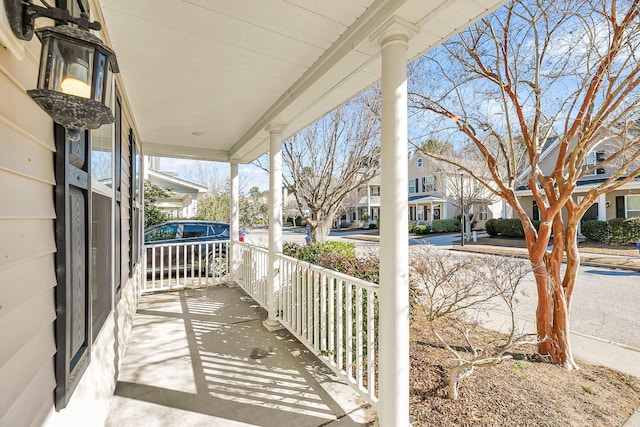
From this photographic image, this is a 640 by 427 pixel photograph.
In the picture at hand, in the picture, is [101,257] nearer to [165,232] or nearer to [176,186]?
[165,232]

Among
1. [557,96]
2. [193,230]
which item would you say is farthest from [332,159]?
[193,230]

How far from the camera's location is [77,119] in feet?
3.58

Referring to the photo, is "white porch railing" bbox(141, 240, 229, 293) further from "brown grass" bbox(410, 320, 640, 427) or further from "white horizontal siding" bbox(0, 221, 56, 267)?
"white horizontal siding" bbox(0, 221, 56, 267)

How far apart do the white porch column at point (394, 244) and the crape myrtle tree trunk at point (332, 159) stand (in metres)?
3.84

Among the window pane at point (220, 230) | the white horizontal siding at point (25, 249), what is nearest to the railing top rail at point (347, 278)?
the white horizontal siding at point (25, 249)

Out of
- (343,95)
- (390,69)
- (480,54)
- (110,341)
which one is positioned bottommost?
(110,341)

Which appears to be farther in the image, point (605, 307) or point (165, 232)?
point (165, 232)

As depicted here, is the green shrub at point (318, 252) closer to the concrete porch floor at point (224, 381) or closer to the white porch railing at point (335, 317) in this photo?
the white porch railing at point (335, 317)

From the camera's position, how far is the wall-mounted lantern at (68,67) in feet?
2.98

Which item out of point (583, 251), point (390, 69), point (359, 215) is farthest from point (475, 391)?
point (359, 215)

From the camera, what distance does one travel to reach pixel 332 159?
19.5 feet

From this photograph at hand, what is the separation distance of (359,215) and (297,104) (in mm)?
26752

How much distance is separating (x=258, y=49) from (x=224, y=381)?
2.80m

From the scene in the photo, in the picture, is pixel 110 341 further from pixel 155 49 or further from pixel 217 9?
pixel 217 9
